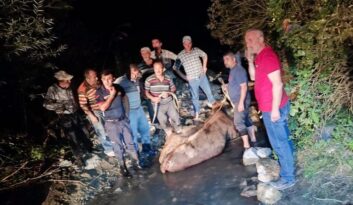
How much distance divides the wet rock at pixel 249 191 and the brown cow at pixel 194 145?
1421 millimetres

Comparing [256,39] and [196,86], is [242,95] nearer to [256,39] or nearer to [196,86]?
[256,39]

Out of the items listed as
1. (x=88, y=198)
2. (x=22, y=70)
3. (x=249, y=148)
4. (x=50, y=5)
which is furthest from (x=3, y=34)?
(x=249, y=148)

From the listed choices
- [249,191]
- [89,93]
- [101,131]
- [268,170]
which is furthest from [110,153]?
[268,170]

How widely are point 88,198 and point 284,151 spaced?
11.0 feet

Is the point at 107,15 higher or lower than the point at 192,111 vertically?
higher

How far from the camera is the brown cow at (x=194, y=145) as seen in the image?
675cm

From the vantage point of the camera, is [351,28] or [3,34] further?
[3,34]

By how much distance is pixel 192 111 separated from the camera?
9227mm

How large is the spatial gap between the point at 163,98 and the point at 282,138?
113 inches

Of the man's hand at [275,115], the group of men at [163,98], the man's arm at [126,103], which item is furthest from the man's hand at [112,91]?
the man's hand at [275,115]

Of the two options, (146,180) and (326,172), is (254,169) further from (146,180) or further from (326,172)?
(146,180)

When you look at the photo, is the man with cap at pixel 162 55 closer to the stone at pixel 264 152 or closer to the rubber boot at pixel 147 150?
the rubber boot at pixel 147 150

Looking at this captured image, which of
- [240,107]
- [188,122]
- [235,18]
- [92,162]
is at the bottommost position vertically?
[92,162]

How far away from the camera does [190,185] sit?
6.21m
